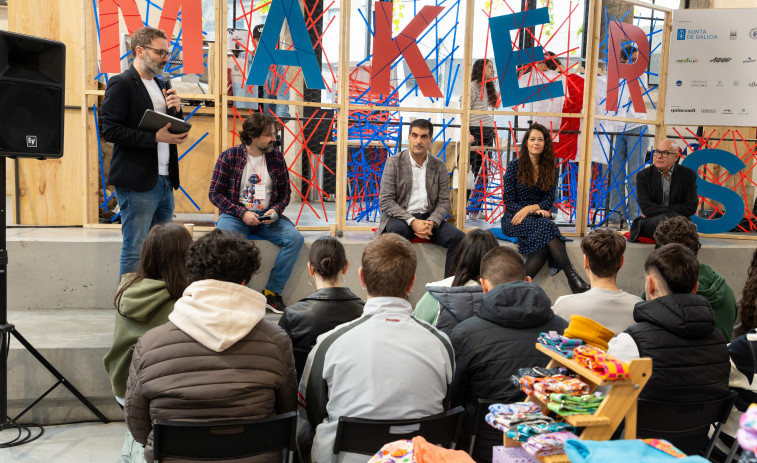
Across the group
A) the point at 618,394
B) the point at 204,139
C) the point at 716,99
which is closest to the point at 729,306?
the point at 618,394

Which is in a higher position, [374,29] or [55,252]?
[374,29]

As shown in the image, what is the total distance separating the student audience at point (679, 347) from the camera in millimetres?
2068

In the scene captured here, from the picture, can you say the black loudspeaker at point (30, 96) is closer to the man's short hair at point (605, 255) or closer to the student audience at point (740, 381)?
the man's short hair at point (605, 255)

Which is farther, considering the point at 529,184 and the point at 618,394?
the point at 529,184

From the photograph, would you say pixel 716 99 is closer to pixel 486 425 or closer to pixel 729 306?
pixel 729 306

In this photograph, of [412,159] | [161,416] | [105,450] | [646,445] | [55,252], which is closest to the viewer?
[646,445]

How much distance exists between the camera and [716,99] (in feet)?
18.3

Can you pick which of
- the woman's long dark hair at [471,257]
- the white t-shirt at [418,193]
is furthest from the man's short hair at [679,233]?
the white t-shirt at [418,193]

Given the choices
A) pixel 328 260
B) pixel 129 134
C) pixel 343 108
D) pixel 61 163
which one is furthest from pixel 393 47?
pixel 328 260

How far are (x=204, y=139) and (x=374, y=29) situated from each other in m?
1.71

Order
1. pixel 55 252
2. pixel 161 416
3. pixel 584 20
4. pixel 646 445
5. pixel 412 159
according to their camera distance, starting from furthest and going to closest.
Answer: pixel 584 20 → pixel 412 159 → pixel 55 252 → pixel 161 416 → pixel 646 445

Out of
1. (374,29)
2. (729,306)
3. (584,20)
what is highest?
(584,20)

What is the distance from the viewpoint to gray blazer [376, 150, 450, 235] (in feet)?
14.9

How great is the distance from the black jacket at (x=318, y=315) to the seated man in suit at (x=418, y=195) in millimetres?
2028
